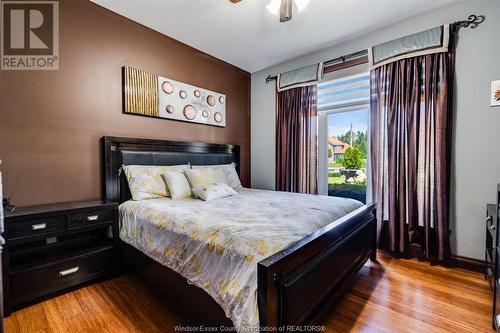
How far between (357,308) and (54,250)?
2.58 m

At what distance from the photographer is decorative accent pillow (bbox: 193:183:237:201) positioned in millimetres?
2547

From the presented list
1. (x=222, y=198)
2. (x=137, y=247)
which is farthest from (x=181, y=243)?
(x=222, y=198)

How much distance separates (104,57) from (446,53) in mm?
3525

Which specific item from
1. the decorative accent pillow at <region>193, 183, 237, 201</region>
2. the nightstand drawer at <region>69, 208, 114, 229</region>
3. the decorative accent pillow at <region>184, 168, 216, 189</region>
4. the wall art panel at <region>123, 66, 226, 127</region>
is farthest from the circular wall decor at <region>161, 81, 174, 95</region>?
the nightstand drawer at <region>69, 208, 114, 229</region>

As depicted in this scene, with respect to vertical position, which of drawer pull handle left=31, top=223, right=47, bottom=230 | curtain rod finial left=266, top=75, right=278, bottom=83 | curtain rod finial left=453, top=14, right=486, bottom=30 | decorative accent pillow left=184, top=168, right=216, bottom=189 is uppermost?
curtain rod finial left=266, top=75, right=278, bottom=83

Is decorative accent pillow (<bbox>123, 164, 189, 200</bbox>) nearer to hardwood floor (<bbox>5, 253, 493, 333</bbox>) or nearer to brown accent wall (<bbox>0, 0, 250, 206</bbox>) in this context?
brown accent wall (<bbox>0, 0, 250, 206</bbox>)

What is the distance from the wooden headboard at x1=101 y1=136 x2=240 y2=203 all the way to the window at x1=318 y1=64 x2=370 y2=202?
1.65 metres

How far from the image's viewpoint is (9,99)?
6.79 feet

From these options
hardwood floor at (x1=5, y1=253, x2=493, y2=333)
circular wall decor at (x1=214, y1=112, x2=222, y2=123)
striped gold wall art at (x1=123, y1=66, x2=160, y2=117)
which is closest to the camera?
hardwood floor at (x1=5, y1=253, x2=493, y2=333)

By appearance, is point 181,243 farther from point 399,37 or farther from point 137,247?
point 399,37

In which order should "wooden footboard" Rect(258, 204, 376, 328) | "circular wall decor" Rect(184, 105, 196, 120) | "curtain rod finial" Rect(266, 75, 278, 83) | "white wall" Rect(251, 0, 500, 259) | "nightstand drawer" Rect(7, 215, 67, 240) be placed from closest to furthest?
"wooden footboard" Rect(258, 204, 376, 328) → "nightstand drawer" Rect(7, 215, 67, 240) → "white wall" Rect(251, 0, 500, 259) → "circular wall decor" Rect(184, 105, 196, 120) → "curtain rod finial" Rect(266, 75, 278, 83)

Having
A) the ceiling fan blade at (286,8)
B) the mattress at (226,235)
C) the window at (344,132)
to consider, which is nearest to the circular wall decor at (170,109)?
the mattress at (226,235)

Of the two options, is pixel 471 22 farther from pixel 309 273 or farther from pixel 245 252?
pixel 245 252

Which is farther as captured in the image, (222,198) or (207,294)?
(222,198)
